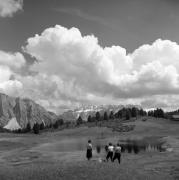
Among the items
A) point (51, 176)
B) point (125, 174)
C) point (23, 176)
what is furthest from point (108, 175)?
point (23, 176)

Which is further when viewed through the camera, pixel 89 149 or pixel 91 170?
pixel 89 149

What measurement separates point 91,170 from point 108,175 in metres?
2.72

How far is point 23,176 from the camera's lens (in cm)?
3253

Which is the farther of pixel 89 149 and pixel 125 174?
pixel 89 149

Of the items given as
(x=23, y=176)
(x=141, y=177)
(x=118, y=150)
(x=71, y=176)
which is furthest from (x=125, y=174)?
(x=118, y=150)

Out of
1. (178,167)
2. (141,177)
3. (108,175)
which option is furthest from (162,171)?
(108,175)

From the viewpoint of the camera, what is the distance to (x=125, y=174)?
3516 cm

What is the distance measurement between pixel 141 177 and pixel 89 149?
1858cm

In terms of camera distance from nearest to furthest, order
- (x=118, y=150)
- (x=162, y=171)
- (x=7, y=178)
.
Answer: (x=7, y=178)
(x=162, y=171)
(x=118, y=150)

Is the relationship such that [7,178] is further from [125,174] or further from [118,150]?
[118,150]

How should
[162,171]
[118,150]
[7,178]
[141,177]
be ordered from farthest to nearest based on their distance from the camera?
[118,150], [162,171], [141,177], [7,178]

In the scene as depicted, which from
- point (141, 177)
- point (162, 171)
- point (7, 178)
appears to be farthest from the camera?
point (162, 171)

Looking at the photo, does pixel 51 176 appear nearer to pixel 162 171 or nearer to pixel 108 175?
pixel 108 175

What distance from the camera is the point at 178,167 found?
43.1 metres
